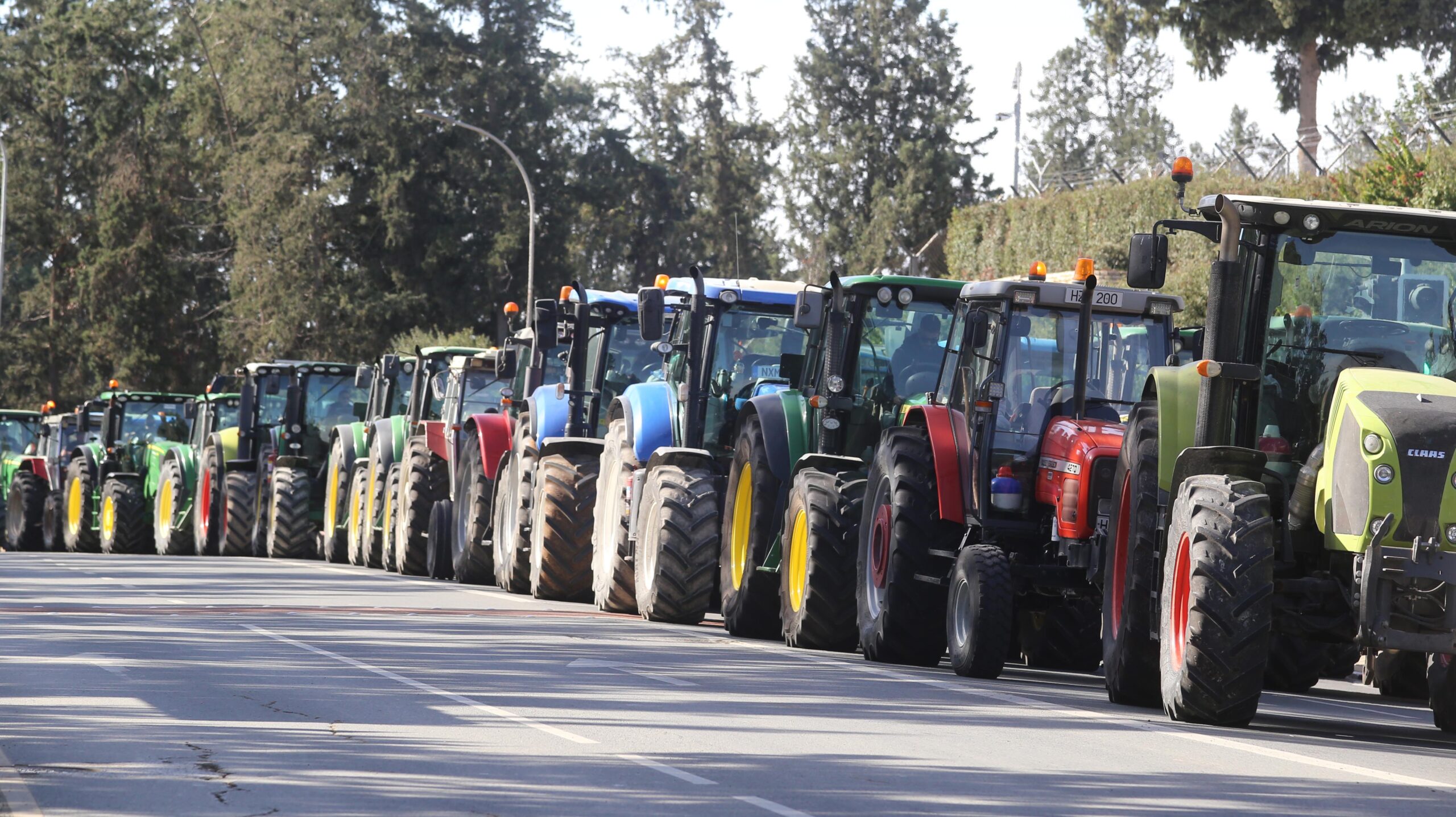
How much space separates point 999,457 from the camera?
1421 centimetres

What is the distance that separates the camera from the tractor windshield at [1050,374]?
14.2 m

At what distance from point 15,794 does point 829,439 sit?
8757 mm

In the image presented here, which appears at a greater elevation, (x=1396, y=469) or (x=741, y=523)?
(x=1396, y=469)

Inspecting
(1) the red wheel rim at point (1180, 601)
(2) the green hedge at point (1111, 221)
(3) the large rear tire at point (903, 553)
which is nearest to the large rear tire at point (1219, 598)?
(1) the red wheel rim at point (1180, 601)

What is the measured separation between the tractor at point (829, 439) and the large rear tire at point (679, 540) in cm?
98

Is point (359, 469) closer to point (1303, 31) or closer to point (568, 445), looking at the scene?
point (568, 445)

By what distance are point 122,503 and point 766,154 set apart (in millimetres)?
47613

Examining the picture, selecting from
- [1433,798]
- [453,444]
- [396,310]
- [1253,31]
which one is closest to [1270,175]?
[1253,31]

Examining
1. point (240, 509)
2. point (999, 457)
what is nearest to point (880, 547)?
point (999, 457)

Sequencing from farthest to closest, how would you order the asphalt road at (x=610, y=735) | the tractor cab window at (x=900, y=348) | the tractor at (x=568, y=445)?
the tractor at (x=568, y=445), the tractor cab window at (x=900, y=348), the asphalt road at (x=610, y=735)

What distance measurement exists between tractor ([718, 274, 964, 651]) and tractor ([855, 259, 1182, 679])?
79cm

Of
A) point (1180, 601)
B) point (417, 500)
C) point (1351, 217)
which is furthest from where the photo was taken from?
point (417, 500)

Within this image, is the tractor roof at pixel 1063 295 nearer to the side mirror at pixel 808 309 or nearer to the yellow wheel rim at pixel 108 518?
the side mirror at pixel 808 309

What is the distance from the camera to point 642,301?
60.4 ft
